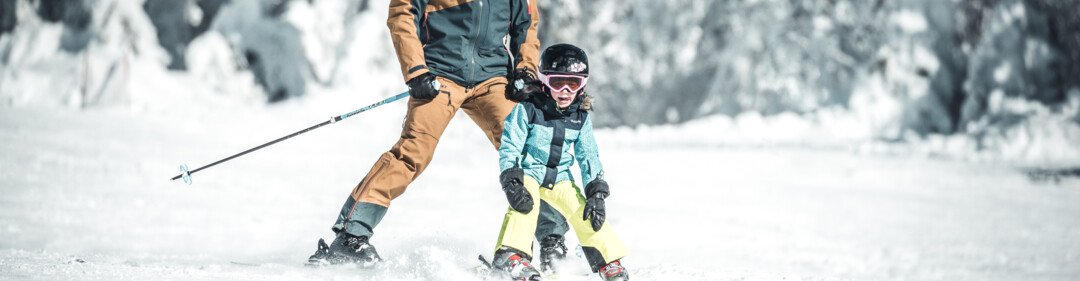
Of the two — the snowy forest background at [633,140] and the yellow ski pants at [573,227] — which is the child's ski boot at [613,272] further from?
the snowy forest background at [633,140]

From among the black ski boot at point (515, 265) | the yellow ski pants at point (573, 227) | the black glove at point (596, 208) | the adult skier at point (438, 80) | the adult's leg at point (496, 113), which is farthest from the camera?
the adult's leg at point (496, 113)

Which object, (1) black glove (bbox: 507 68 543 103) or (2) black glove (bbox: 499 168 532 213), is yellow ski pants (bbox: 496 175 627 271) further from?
(1) black glove (bbox: 507 68 543 103)

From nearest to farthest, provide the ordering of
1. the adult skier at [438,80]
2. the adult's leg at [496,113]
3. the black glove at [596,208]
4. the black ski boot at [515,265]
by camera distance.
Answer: the black ski boot at [515,265], the black glove at [596,208], the adult skier at [438,80], the adult's leg at [496,113]

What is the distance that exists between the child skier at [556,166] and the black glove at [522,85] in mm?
30

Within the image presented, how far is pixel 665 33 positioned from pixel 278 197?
902 cm

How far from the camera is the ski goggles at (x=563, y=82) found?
3.71 metres

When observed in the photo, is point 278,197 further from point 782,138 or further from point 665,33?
point 665,33

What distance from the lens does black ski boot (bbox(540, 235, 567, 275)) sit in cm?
404

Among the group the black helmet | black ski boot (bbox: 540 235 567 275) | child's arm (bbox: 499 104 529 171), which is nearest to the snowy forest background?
black ski boot (bbox: 540 235 567 275)

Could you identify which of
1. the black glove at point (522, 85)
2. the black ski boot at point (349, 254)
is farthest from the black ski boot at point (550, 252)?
the black ski boot at point (349, 254)

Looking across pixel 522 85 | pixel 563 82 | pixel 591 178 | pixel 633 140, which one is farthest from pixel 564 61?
pixel 633 140

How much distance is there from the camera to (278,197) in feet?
24.4

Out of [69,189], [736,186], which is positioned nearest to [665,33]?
[736,186]

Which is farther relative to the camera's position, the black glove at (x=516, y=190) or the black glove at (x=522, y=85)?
the black glove at (x=522, y=85)
